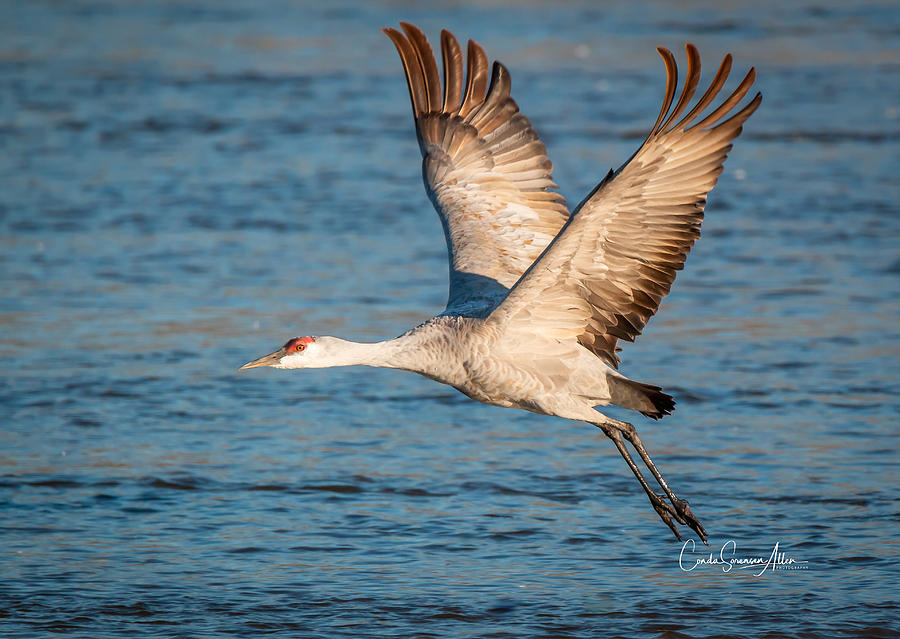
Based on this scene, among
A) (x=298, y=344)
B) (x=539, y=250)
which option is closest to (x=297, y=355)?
(x=298, y=344)

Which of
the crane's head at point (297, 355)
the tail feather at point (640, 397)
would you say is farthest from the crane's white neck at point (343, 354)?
the tail feather at point (640, 397)

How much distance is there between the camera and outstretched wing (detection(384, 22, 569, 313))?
7.36 metres

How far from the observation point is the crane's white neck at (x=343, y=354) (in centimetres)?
621

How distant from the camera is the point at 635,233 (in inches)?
237

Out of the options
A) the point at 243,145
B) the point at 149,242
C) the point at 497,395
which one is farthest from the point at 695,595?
the point at 243,145

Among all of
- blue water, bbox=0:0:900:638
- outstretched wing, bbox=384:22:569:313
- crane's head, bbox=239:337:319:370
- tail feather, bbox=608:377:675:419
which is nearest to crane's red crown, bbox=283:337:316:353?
crane's head, bbox=239:337:319:370

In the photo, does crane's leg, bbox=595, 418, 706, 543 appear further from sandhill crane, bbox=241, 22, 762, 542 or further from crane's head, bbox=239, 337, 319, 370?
crane's head, bbox=239, 337, 319, 370

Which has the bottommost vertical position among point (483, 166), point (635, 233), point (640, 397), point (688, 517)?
point (688, 517)

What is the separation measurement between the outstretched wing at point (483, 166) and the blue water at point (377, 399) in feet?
4.56

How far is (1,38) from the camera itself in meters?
21.6

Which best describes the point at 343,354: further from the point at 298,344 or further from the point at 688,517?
the point at 688,517

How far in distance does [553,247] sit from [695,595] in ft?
5.93

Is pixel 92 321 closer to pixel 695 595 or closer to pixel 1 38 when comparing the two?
pixel 695 595

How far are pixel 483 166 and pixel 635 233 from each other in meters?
1.73
